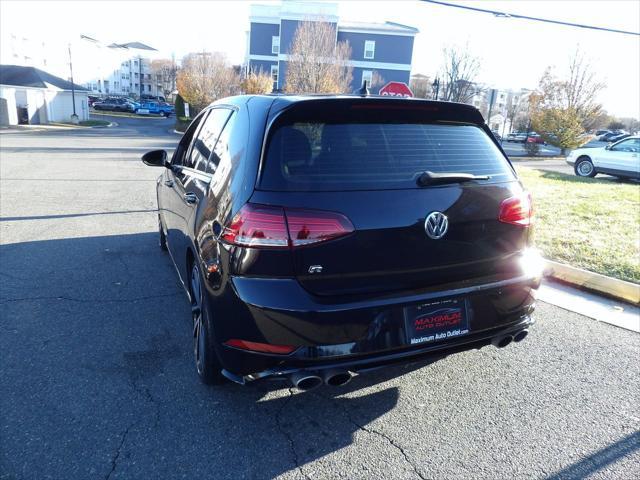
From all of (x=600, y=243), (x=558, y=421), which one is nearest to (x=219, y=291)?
(x=558, y=421)

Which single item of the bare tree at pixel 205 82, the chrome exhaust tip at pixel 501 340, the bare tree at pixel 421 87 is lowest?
the chrome exhaust tip at pixel 501 340

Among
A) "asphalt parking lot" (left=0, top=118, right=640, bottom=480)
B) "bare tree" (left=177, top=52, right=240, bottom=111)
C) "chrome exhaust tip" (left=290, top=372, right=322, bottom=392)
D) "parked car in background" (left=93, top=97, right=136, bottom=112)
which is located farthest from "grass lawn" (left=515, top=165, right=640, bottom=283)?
"parked car in background" (left=93, top=97, right=136, bottom=112)

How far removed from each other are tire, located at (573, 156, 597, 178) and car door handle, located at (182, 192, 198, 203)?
1631 cm

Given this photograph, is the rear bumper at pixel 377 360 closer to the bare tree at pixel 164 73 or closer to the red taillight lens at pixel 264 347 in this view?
the red taillight lens at pixel 264 347

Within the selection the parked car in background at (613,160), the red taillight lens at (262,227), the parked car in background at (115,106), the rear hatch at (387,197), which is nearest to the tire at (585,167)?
the parked car in background at (613,160)

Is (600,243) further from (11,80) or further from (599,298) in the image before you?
(11,80)

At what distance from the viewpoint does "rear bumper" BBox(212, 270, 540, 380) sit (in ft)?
7.73

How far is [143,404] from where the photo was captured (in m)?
2.90

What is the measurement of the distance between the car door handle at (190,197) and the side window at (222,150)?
0.24 m

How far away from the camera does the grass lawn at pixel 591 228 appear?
18.2 feet

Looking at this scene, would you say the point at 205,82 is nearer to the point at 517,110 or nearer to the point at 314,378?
the point at 314,378

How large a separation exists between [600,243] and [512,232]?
4.26 meters

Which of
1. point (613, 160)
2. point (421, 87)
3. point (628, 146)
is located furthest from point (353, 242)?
point (421, 87)

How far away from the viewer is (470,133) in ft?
10.1
